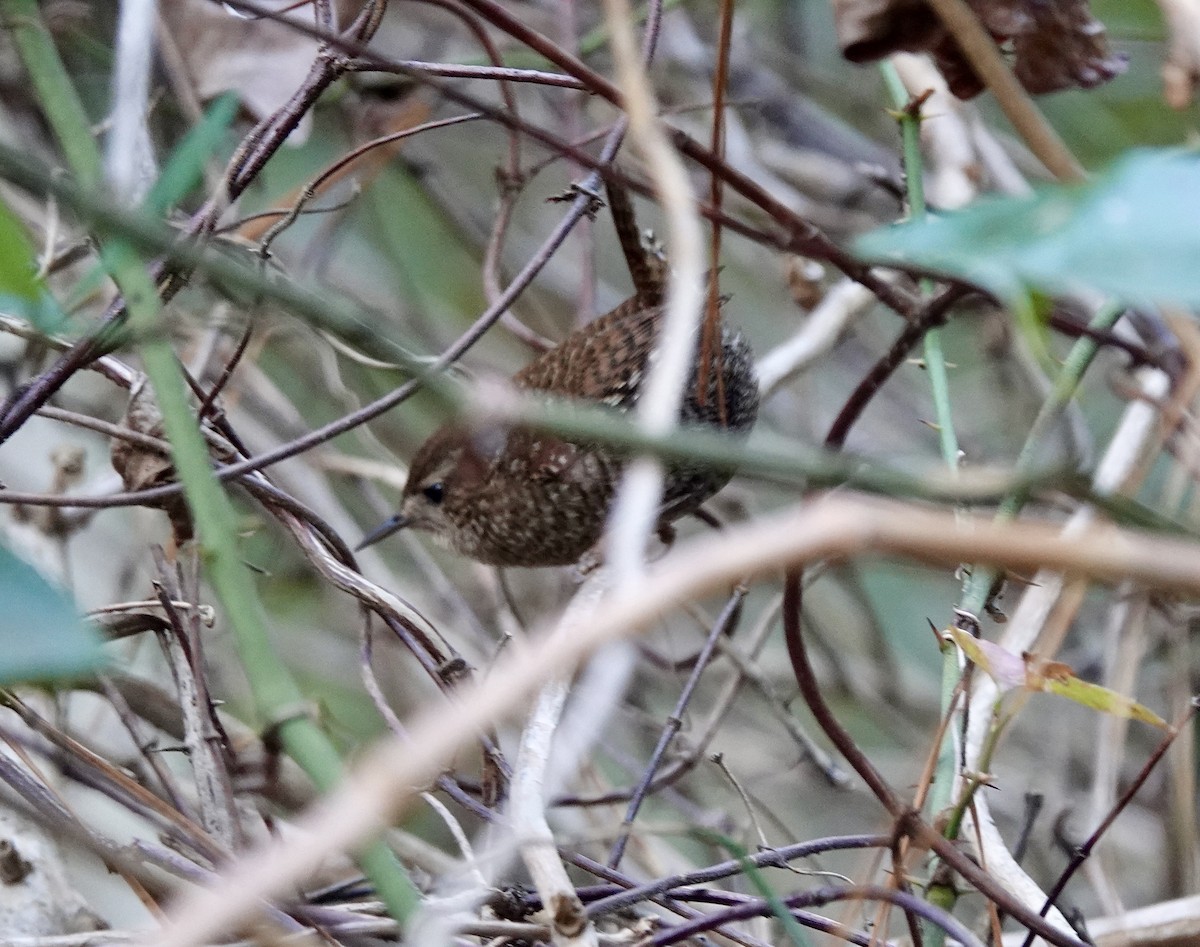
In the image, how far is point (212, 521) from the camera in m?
0.78

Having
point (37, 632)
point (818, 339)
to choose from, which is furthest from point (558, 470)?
point (37, 632)

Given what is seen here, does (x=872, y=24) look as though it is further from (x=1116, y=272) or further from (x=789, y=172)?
(x=789, y=172)

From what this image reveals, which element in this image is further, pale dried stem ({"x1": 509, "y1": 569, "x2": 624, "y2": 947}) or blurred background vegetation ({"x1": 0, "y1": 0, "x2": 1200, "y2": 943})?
blurred background vegetation ({"x1": 0, "y1": 0, "x2": 1200, "y2": 943})

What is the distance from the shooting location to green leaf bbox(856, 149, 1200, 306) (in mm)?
524

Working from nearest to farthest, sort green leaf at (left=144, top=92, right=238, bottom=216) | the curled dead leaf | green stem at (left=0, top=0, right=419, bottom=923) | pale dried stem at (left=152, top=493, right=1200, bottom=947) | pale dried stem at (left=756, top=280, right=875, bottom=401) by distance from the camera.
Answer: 1. pale dried stem at (left=152, top=493, right=1200, bottom=947)
2. green stem at (left=0, top=0, right=419, bottom=923)
3. green leaf at (left=144, top=92, right=238, bottom=216)
4. the curled dead leaf
5. pale dried stem at (left=756, top=280, right=875, bottom=401)

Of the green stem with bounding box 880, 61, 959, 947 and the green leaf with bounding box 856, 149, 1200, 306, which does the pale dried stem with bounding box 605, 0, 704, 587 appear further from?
the green stem with bounding box 880, 61, 959, 947

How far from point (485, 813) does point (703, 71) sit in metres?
2.26

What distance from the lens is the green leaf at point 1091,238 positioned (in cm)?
52

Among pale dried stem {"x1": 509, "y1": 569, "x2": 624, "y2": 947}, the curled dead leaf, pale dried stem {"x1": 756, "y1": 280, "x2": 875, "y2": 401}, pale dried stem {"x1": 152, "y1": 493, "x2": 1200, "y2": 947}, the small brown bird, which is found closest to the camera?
pale dried stem {"x1": 152, "y1": 493, "x2": 1200, "y2": 947}

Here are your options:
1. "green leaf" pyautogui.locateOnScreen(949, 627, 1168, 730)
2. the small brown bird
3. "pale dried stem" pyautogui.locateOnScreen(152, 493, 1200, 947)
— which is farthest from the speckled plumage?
"pale dried stem" pyautogui.locateOnScreen(152, 493, 1200, 947)

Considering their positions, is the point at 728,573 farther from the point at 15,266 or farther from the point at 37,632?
the point at 15,266

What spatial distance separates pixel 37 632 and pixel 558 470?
5.24ft

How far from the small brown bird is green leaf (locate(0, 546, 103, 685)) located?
1326 mm

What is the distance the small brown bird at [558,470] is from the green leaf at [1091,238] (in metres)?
1.25
